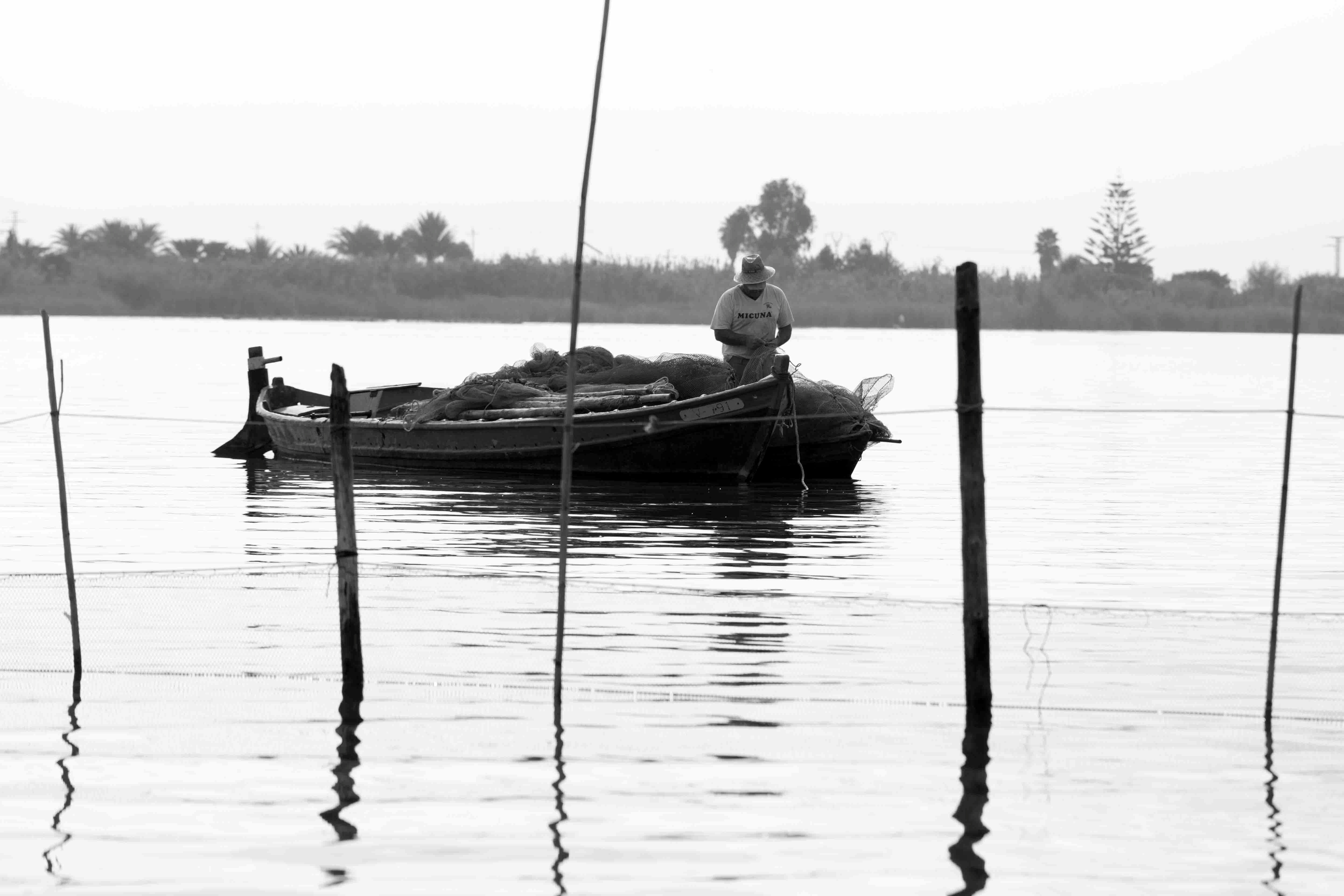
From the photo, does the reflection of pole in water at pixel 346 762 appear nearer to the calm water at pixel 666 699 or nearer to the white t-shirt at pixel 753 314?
the calm water at pixel 666 699

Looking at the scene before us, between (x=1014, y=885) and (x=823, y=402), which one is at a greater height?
(x=823, y=402)

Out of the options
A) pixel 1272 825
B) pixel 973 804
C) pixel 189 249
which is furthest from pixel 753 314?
pixel 189 249

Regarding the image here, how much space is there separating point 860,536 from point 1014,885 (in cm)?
809

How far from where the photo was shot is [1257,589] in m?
10.9

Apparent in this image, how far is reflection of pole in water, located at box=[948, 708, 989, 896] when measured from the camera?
17.6 ft

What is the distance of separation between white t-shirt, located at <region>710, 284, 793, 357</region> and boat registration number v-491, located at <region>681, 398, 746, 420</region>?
1.53 feet

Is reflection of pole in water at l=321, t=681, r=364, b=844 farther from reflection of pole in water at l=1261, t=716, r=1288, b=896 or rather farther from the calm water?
reflection of pole in water at l=1261, t=716, r=1288, b=896

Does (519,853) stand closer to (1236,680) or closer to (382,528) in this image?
(1236,680)

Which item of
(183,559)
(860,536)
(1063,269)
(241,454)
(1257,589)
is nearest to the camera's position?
(1257,589)

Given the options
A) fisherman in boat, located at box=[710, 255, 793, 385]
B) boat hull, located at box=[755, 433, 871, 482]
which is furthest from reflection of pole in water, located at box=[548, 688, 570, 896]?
boat hull, located at box=[755, 433, 871, 482]

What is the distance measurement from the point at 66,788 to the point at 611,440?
1009cm

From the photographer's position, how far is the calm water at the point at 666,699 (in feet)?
18.0

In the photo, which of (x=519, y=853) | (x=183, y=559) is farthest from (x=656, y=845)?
(x=183, y=559)

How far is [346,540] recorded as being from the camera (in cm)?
730
